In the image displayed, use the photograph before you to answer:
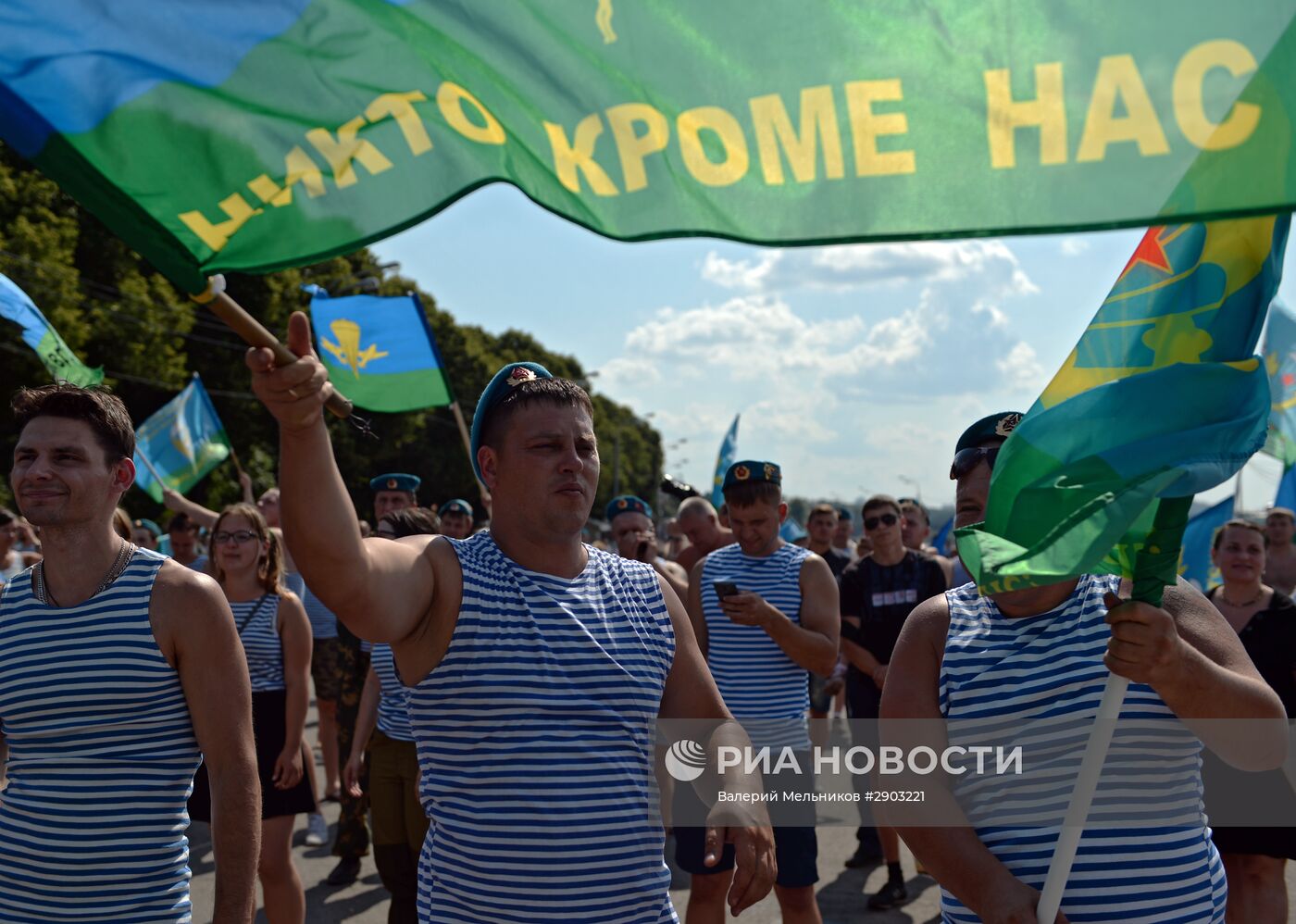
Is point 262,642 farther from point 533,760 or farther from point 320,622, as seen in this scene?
point 533,760

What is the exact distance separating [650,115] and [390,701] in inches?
160

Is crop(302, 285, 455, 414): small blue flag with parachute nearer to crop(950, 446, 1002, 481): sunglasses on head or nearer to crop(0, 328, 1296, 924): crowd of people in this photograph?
crop(0, 328, 1296, 924): crowd of people

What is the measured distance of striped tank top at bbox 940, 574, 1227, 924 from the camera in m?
2.57

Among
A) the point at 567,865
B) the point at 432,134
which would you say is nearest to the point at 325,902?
the point at 567,865

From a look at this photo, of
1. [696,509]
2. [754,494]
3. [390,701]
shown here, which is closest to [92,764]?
[390,701]

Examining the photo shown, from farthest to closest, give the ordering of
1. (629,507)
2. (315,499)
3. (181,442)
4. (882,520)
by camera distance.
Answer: (181,442) → (629,507) → (882,520) → (315,499)

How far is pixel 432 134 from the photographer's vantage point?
2211mm

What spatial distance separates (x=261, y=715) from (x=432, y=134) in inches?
171

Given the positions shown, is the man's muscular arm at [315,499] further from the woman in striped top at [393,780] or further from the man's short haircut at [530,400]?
the woman in striped top at [393,780]

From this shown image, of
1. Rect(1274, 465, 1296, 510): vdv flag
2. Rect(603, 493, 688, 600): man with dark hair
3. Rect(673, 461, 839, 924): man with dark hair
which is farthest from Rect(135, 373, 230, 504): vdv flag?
Rect(1274, 465, 1296, 510): vdv flag

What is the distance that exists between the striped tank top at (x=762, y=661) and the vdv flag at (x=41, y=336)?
3.27m

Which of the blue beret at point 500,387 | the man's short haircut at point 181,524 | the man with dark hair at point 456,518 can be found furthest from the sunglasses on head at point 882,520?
the man's short haircut at point 181,524

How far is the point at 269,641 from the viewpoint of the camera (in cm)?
598

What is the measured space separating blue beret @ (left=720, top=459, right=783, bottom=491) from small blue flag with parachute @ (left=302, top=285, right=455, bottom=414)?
8.73 feet
